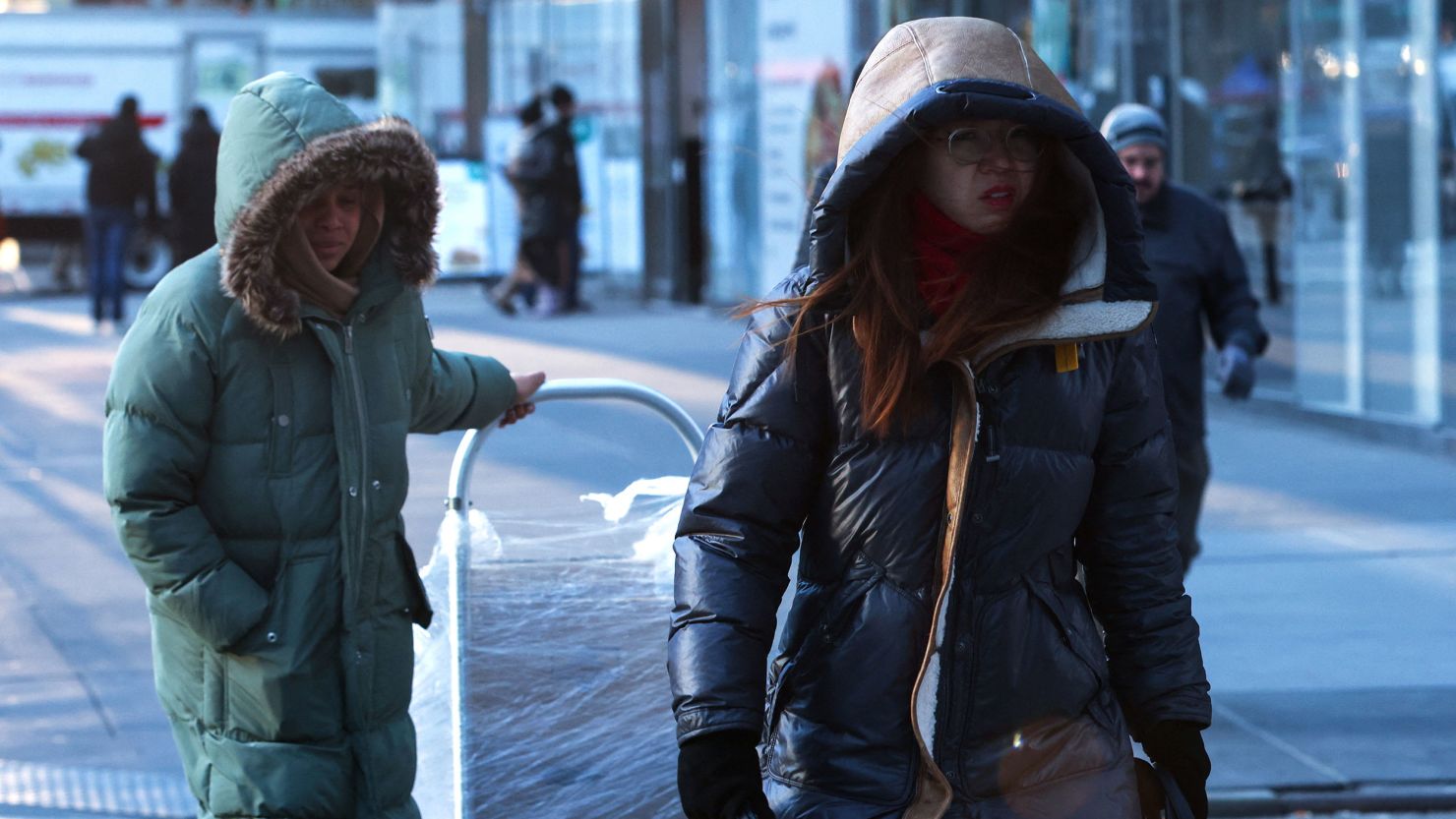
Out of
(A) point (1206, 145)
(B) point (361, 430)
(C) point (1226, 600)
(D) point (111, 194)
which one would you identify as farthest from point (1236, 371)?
(D) point (111, 194)

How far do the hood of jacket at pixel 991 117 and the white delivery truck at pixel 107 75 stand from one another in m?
24.0

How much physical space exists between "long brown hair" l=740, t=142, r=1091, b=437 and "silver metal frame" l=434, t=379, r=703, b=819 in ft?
3.85

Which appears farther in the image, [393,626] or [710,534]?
[393,626]

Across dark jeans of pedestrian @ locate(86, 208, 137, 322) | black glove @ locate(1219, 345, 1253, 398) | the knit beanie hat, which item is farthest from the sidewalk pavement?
dark jeans of pedestrian @ locate(86, 208, 137, 322)

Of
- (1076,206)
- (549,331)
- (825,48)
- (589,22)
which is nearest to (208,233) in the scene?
(549,331)

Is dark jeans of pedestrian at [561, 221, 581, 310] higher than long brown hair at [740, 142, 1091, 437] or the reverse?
the reverse

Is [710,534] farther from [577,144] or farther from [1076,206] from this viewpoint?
[577,144]

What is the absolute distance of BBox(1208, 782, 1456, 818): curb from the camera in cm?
492

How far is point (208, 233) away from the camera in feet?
55.8

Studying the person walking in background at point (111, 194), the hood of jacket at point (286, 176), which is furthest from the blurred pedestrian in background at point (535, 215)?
the hood of jacket at point (286, 176)

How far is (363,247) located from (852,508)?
1.46 metres

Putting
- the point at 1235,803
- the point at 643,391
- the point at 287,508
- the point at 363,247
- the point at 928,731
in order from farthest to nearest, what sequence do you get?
1. the point at 1235,803
2. the point at 643,391
3. the point at 363,247
4. the point at 287,508
5. the point at 928,731

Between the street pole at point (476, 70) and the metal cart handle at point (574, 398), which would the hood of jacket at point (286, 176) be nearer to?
the metal cart handle at point (574, 398)

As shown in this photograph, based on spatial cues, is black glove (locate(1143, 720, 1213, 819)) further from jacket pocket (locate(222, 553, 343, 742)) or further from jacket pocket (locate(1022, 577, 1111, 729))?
jacket pocket (locate(222, 553, 343, 742))
